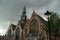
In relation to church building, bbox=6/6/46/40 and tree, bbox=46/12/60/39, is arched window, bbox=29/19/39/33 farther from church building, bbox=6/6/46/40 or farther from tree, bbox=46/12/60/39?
tree, bbox=46/12/60/39

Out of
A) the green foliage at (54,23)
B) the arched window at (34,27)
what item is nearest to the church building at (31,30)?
the arched window at (34,27)

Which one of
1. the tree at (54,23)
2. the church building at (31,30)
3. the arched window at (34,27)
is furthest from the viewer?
the arched window at (34,27)

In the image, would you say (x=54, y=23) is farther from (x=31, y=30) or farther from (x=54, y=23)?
(x=31, y=30)

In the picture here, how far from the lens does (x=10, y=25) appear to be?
77.2 metres

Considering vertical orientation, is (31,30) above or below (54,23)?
below

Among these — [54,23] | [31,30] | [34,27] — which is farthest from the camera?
[31,30]

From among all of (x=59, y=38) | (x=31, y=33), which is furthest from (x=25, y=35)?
(x=59, y=38)

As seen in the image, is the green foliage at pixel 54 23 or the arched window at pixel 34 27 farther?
the arched window at pixel 34 27

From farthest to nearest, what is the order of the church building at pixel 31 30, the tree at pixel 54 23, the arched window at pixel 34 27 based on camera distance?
the arched window at pixel 34 27 → the church building at pixel 31 30 → the tree at pixel 54 23

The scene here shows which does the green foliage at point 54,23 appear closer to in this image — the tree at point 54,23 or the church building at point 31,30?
the tree at point 54,23

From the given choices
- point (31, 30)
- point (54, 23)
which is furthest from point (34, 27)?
point (54, 23)

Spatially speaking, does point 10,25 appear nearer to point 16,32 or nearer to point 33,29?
point 16,32

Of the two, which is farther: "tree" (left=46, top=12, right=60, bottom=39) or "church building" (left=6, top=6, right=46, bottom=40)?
"church building" (left=6, top=6, right=46, bottom=40)

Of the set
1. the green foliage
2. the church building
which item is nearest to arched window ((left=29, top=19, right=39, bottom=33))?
the church building
